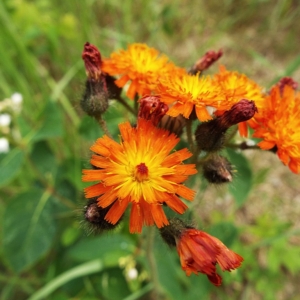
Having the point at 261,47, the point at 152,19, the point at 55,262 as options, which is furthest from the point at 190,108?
the point at 261,47

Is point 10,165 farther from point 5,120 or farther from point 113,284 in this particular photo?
point 113,284

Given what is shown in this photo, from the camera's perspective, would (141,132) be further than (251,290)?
No

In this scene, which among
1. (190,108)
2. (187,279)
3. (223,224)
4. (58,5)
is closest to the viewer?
(190,108)

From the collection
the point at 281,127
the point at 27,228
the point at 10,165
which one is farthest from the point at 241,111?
the point at 27,228

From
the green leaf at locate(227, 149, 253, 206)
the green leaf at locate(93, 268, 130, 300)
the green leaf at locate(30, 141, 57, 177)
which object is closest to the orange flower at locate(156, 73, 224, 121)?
the green leaf at locate(227, 149, 253, 206)

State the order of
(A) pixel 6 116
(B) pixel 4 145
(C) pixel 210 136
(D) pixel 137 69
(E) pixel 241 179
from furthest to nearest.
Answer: (A) pixel 6 116 → (B) pixel 4 145 → (E) pixel 241 179 → (D) pixel 137 69 → (C) pixel 210 136

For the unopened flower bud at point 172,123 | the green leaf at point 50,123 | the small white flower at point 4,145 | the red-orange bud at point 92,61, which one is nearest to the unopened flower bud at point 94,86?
the red-orange bud at point 92,61

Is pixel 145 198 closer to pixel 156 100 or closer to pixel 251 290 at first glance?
pixel 156 100
